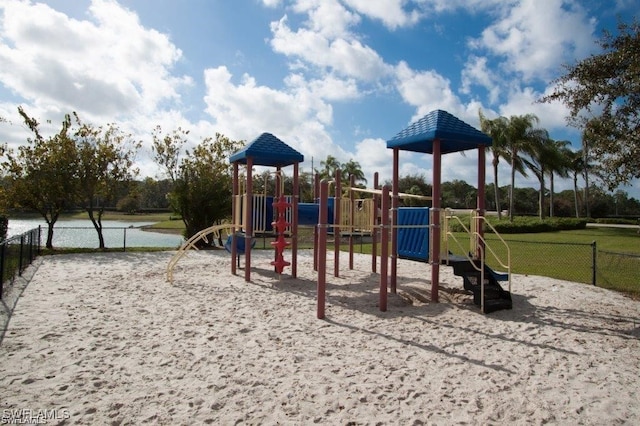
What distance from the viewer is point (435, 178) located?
767cm

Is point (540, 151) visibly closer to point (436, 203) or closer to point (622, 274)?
point (622, 274)

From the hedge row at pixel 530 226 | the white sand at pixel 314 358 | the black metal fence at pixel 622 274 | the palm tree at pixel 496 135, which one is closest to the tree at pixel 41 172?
the white sand at pixel 314 358

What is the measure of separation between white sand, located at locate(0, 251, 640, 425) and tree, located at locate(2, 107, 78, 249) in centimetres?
981

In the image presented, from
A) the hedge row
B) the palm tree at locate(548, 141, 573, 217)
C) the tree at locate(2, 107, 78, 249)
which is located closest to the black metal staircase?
the tree at locate(2, 107, 78, 249)

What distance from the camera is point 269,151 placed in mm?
10180

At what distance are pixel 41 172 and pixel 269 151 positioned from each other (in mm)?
12444

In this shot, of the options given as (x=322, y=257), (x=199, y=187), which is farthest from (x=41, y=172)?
(x=322, y=257)

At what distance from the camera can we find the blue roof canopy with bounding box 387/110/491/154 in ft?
24.7

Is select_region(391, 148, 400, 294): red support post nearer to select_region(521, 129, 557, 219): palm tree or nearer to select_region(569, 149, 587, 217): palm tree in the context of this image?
select_region(521, 129, 557, 219): palm tree

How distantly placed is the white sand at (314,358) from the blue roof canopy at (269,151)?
3.49 m

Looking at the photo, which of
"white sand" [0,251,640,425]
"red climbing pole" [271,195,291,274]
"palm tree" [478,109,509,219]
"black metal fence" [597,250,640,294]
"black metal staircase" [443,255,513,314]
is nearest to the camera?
"white sand" [0,251,640,425]

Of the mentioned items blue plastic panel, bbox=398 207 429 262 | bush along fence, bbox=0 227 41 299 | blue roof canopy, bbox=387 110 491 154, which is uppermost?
blue roof canopy, bbox=387 110 491 154

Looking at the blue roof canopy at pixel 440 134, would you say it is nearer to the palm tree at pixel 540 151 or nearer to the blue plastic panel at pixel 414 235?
the blue plastic panel at pixel 414 235

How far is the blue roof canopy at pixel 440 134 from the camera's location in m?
7.52
